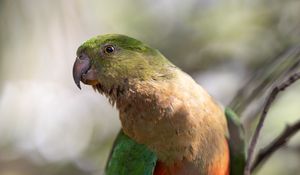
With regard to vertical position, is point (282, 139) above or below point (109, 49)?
above

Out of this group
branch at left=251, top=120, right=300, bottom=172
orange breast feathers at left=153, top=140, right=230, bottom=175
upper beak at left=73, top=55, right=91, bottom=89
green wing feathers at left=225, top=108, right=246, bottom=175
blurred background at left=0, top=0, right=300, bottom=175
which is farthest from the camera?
blurred background at left=0, top=0, right=300, bottom=175

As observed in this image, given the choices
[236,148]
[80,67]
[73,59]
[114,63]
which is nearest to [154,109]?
[114,63]

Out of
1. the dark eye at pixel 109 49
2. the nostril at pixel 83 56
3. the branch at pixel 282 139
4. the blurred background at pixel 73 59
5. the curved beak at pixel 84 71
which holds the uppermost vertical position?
the branch at pixel 282 139

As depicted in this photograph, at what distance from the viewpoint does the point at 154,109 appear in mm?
3258

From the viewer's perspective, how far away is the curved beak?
10.9ft

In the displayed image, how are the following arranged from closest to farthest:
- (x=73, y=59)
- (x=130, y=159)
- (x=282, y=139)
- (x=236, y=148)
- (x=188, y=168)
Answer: (x=282, y=139), (x=188, y=168), (x=130, y=159), (x=236, y=148), (x=73, y=59)

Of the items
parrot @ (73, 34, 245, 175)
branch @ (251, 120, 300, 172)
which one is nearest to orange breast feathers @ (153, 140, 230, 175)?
parrot @ (73, 34, 245, 175)

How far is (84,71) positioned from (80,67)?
3cm

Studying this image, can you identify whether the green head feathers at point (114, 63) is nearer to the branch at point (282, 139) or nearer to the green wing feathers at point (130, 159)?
the green wing feathers at point (130, 159)

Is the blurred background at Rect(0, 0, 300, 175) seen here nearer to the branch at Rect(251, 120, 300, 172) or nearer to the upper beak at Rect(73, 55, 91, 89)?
the upper beak at Rect(73, 55, 91, 89)

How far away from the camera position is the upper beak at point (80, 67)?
10.9 ft

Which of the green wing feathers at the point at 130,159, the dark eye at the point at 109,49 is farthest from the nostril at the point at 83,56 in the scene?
the green wing feathers at the point at 130,159

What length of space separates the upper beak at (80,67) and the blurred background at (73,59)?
102 centimetres

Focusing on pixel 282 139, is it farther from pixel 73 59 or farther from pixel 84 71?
pixel 73 59
